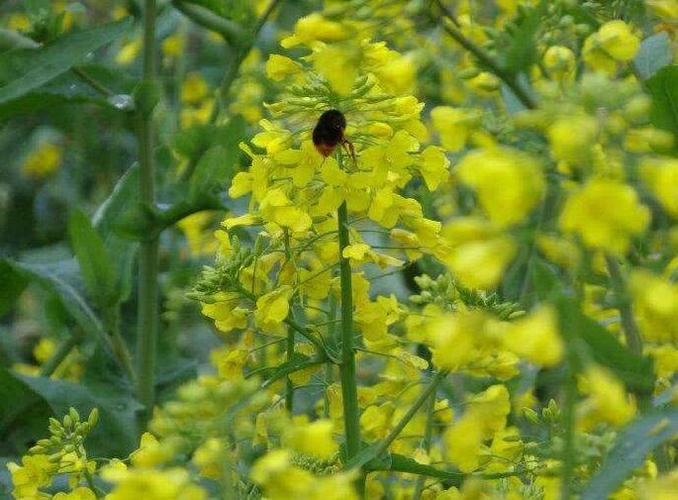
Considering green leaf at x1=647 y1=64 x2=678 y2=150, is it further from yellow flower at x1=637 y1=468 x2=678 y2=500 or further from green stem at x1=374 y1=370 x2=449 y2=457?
yellow flower at x1=637 y1=468 x2=678 y2=500

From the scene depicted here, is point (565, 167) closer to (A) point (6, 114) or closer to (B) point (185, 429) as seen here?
(B) point (185, 429)

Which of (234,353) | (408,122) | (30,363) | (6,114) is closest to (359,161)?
(408,122)

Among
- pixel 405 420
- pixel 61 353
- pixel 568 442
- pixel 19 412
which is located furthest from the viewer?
pixel 61 353

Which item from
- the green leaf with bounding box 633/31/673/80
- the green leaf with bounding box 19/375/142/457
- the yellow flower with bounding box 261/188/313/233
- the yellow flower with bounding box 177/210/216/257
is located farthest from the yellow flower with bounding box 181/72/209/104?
the yellow flower with bounding box 261/188/313/233

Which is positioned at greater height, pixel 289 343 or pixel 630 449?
pixel 630 449

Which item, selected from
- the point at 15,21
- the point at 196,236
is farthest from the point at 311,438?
the point at 15,21

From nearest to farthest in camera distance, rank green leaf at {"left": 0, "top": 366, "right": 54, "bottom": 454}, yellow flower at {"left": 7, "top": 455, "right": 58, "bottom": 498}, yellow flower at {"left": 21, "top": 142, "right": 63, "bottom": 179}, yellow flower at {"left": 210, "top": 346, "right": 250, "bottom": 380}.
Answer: yellow flower at {"left": 7, "top": 455, "right": 58, "bottom": 498} → yellow flower at {"left": 210, "top": 346, "right": 250, "bottom": 380} → green leaf at {"left": 0, "top": 366, "right": 54, "bottom": 454} → yellow flower at {"left": 21, "top": 142, "right": 63, "bottom": 179}

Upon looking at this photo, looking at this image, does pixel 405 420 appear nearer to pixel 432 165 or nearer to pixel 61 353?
pixel 432 165
